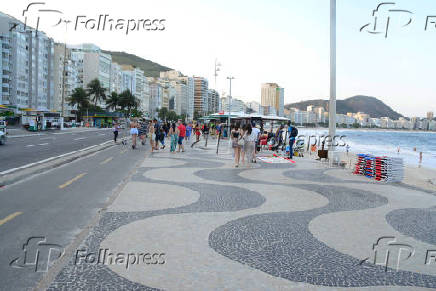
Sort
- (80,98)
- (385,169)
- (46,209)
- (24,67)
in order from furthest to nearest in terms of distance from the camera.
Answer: (80,98)
(24,67)
(385,169)
(46,209)

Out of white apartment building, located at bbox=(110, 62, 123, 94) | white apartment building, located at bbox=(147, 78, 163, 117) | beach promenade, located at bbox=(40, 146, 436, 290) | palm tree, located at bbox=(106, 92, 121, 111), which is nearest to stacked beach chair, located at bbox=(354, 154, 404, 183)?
beach promenade, located at bbox=(40, 146, 436, 290)

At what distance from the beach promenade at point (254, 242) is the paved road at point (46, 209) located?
1.09ft

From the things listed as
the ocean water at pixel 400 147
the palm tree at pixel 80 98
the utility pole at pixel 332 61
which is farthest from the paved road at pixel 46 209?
the palm tree at pixel 80 98

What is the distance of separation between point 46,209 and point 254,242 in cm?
394

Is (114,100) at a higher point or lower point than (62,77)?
lower

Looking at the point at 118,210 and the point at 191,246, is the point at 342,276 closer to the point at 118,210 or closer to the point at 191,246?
the point at 191,246

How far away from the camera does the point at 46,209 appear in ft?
22.2

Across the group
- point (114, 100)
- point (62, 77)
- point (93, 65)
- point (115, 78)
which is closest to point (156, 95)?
point (115, 78)

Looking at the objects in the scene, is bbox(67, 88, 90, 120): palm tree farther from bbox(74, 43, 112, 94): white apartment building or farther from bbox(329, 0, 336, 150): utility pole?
bbox(329, 0, 336, 150): utility pole

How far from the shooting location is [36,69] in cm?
9400

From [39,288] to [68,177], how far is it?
24.8ft

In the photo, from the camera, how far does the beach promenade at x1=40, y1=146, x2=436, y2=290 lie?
3912mm

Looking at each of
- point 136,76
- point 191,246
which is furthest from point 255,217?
point 136,76

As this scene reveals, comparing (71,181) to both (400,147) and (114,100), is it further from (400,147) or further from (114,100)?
(114,100)
